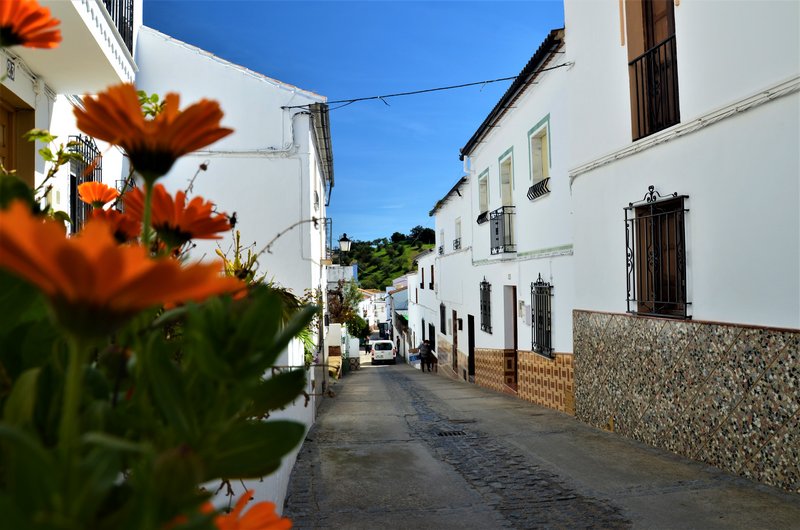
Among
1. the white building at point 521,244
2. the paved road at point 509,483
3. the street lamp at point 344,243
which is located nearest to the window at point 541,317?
the white building at point 521,244

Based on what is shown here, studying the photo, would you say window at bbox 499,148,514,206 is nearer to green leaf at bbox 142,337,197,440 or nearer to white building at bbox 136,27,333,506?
white building at bbox 136,27,333,506

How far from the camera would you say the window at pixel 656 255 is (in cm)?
593

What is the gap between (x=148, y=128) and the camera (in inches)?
23.3

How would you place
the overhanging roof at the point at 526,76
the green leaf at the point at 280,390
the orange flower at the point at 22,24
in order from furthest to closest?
1. the overhanging roof at the point at 526,76
2. the orange flower at the point at 22,24
3. the green leaf at the point at 280,390

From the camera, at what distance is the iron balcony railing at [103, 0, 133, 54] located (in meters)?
5.16

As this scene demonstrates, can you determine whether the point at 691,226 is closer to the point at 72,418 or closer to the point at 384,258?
the point at 72,418

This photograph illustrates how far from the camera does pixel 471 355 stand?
16172 mm

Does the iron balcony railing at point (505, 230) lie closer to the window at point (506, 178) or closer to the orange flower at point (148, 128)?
the window at point (506, 178)

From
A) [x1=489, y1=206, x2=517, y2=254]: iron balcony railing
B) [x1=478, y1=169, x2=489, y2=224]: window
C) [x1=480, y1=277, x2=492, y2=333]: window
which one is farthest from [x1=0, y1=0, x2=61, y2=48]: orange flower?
[x1=478, y1=169, x2=489, y2=224]: window

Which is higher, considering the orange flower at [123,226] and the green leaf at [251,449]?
the orange flower at [123,226]

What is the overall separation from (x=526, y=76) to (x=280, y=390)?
384 inches

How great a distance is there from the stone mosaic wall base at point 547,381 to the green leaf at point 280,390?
8385 millimetres

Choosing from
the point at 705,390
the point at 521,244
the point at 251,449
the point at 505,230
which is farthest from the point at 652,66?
the point at 251,449

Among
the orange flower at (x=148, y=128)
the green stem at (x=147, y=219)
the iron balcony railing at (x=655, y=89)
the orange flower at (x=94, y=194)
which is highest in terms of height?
the iron balcony railing at (x=655, y=89)
